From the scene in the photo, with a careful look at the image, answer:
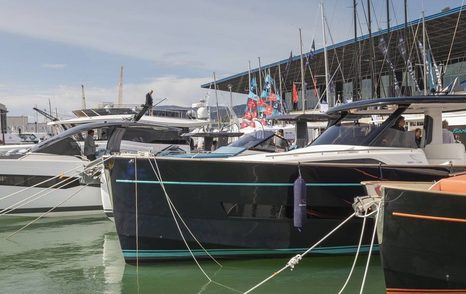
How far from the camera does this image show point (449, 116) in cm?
2091

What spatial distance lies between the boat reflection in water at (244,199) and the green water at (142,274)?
235 millimetres

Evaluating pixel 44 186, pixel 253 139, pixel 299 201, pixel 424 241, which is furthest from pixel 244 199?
pixel 44 186

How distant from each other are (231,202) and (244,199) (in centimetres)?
19

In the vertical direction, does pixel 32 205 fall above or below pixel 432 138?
below

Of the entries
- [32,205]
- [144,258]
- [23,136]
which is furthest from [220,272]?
[23,136]

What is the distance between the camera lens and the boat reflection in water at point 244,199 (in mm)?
7512

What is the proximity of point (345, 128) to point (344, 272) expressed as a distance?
2465mm

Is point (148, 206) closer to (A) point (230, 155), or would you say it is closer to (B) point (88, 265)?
(B) point (88, 265)

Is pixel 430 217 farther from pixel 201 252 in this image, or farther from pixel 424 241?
pixel 201 252

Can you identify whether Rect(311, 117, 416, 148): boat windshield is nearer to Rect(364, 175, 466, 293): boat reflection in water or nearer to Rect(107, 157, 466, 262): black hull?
Rect(107, 157, 466, 262): black hull

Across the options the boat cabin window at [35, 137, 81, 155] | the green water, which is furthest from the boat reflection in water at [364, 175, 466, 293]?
the boat cabin window at [35, 137, 81, 155]

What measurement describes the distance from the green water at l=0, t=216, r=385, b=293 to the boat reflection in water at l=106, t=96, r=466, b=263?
23 centimetres

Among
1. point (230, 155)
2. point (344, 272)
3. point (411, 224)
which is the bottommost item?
point (344, 272)

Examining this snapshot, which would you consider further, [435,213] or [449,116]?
[449,116]
